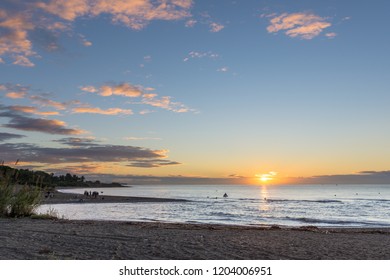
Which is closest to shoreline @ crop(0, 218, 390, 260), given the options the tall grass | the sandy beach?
the sandy beach

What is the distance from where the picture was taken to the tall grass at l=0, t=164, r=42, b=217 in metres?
17.6

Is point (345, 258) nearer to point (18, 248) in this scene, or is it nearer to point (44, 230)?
point (18, 248)

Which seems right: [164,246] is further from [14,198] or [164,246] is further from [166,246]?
[14,198]

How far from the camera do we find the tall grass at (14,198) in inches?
691

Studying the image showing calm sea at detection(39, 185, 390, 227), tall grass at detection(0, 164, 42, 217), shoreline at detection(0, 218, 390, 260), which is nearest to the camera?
shoreline at detection(0, 218, 390, 260)

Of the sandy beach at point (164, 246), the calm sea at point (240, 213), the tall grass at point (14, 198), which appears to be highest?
the tall grass at point (14, 198)

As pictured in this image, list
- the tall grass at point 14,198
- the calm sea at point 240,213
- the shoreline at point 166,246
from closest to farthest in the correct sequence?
the shoreline at point 166,246 < the tall grass at point 14,198 < the calm sea at point 240,213

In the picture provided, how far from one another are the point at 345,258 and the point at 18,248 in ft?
24.6

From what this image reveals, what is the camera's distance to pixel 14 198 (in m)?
17.8

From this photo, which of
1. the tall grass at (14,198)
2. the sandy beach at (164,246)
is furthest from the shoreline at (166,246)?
the tall grass at (14,198)

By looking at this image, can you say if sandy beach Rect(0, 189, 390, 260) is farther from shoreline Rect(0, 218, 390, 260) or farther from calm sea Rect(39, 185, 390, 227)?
calm sea Rect(39, 185, 390, 227)

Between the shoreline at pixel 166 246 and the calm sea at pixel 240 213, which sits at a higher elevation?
the shoreline at pixel 166 246

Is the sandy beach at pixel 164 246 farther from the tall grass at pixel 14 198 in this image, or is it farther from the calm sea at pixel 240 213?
the calm sea at pixel 240 213
